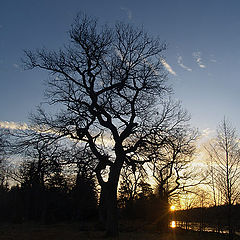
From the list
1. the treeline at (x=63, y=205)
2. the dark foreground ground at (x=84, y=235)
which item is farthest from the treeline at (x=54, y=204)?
the dark foreground ground at (x=84, y=235)

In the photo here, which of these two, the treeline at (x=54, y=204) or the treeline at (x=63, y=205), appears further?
the treeline at (x=54, y=204)

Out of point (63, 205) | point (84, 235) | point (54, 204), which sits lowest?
point (84, 235)

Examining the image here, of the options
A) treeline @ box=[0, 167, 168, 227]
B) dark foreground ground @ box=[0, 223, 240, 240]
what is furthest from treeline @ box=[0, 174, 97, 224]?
dark foreground ground @ box=[0, 223, 240, 240]

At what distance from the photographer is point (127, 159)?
16.0 meters

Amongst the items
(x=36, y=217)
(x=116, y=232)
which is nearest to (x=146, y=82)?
(x=116, y=232)

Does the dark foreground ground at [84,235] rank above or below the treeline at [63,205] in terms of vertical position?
below

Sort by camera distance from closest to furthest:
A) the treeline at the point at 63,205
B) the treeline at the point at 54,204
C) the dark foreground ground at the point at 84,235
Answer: the dark foreground ground at the point at 84,235, the treeline at the point at 63,205, the treeline at the point at 54,204

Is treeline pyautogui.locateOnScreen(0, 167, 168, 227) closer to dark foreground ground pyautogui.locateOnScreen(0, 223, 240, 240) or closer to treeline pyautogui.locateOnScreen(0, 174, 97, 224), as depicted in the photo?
treeline pyautogui.locateOnScreen(0, 174, 97, 224)

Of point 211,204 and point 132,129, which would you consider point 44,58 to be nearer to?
point 132,129

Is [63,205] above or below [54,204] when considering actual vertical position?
below

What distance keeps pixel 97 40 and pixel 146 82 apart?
4.15 metres

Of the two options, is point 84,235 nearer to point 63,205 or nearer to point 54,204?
point 63,205

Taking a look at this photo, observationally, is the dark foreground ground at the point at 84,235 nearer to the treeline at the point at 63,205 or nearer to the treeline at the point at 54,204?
the treeline at the point at 63,205

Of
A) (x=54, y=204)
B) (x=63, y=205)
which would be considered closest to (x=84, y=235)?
(x=63, y=205)
